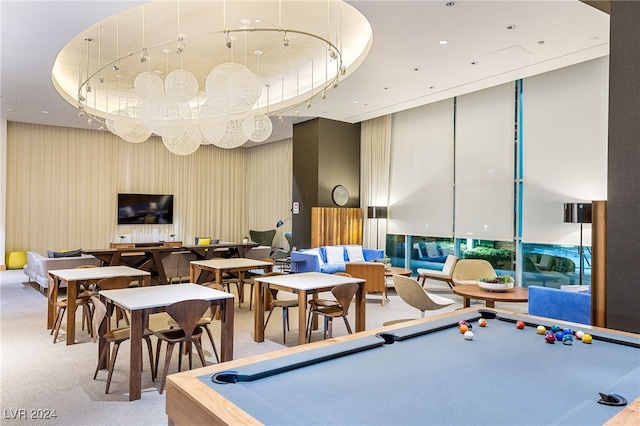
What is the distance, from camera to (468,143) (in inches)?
352

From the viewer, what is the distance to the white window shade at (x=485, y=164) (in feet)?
27.0

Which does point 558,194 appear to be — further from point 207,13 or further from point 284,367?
point 284,367

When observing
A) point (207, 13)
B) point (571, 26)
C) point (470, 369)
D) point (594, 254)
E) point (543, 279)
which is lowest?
point (543, 279)

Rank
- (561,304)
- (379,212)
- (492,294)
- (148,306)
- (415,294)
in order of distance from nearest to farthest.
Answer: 1. (148,306)
2. (561,304)
3. (415,294)
4. (492,294)
5. (379,212)

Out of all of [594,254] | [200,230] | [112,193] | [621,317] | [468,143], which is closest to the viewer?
[621,317]

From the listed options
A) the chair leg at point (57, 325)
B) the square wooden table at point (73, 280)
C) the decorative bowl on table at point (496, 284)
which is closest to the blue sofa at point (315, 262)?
the decorative bowl on table at point (496, 284)

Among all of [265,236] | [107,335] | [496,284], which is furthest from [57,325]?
[265,236]

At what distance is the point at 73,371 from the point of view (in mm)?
4199

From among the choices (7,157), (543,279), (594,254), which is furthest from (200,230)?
(594,254)

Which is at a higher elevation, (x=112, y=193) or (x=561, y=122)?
(x=561, y=122)

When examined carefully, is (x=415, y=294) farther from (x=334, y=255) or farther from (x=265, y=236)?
(x=265, y=236)

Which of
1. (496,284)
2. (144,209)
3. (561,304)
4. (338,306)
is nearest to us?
(561,304)

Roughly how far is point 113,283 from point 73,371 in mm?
1043

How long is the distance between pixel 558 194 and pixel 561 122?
1213 mm
